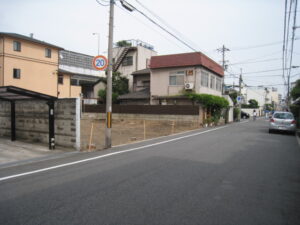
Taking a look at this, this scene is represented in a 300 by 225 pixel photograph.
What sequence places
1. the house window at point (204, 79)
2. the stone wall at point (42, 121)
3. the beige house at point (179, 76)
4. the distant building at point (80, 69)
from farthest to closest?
the distant building at point (80, 69)
the house window at point (204, 79)
the beige house at point (179, 76)
the stone wall at point (42, 121)

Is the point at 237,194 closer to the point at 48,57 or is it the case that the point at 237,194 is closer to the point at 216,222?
the point at 216,222

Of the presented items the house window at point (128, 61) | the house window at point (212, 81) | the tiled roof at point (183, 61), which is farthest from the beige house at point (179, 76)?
the house window at point (128, 61)

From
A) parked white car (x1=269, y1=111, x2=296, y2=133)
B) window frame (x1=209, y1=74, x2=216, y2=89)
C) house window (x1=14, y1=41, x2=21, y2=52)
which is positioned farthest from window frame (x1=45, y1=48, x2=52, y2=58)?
parked white car (x1=269, y1=111, x2=296, y2=133)

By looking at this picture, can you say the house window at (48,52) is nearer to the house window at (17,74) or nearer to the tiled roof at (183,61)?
the house window at (17,74)

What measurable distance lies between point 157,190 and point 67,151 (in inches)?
221

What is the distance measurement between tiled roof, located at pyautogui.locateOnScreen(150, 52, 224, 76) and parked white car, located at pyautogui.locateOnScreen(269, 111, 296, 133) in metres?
9.91

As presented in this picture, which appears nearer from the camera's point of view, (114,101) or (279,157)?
(279,157)

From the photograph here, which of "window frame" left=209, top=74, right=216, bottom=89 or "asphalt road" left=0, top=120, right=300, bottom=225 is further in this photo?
"window frame" left=209, top=74, right=216, bottom=89

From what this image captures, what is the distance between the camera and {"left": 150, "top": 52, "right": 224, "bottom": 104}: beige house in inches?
961

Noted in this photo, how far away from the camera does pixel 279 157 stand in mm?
8211

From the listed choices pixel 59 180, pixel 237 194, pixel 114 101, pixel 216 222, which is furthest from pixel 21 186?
pixel 114 101

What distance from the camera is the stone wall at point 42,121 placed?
9.45 metres

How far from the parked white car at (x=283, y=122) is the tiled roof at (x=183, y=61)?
991 cm

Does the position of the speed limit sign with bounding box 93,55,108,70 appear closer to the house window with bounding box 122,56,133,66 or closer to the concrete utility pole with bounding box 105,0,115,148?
the concrete utility pole with bounding box 105,0,115,148
